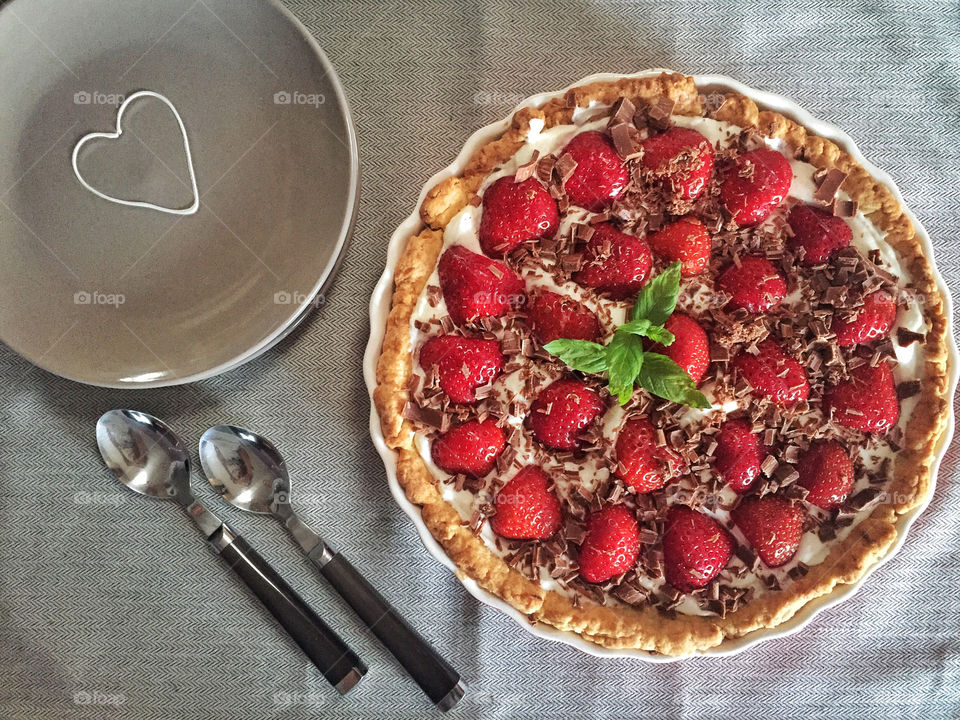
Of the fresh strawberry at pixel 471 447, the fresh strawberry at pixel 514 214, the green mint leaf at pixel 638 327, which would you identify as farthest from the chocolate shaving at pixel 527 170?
the fresh strawberry at pixel 471 447

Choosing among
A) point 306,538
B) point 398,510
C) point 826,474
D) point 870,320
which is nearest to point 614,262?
point 870,320

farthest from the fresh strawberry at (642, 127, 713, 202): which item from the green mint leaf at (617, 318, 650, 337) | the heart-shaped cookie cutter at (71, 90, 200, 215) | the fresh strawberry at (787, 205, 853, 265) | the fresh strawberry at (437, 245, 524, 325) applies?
the heart-shaped cookie cutter at (71, 90, 200, 215)

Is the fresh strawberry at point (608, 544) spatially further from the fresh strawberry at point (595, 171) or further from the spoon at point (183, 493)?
the fresh strawberry at point (595, 171)

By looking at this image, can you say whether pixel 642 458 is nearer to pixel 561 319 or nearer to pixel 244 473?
pixel 561 319

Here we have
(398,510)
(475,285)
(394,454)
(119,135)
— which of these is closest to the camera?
(475,285)

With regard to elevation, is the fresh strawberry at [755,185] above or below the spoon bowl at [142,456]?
above

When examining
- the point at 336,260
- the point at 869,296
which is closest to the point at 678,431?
the point at 869,296

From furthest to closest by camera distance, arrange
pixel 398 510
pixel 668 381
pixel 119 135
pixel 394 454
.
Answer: pixel 398 510 < pixel 119 135 < pixel 394 454 < pixel 668 381

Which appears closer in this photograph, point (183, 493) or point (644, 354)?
point (644, 354)

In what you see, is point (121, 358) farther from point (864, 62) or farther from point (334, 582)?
point (864, 62)
